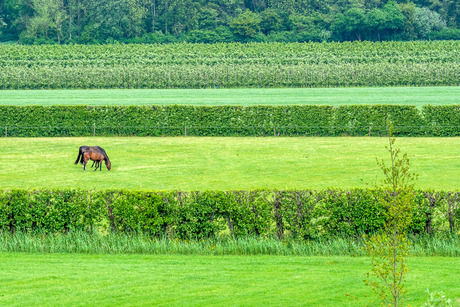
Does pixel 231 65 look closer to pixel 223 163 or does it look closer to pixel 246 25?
pixel 246 25

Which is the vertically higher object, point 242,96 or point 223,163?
point 242,96

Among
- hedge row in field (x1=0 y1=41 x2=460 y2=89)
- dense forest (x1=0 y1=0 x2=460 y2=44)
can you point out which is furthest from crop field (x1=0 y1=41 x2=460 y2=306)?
dense forest (x1=0 y1=0 x2=460 y2=44)

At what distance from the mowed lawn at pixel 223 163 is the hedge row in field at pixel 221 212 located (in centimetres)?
617

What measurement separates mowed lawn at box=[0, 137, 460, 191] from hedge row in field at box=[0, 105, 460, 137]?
162 centimetres

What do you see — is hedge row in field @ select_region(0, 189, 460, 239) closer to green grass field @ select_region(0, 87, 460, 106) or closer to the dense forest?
green grass field @ select_region(0, 87, 460, 106)

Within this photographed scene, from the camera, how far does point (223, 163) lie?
29469 millimetres

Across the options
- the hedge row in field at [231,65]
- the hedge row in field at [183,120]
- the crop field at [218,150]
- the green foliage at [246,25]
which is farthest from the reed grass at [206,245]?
the green foliage at [246,25]

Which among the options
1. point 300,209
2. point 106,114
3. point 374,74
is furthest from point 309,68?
point 300,209

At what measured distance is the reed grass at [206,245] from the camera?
1416cm

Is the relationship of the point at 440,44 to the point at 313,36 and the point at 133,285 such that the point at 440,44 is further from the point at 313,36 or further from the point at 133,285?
the point at 133,285

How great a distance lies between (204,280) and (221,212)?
3.67 meters

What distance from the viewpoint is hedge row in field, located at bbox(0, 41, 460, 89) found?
271 ft

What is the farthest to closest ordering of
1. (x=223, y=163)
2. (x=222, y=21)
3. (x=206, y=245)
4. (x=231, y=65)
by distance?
(x=222, y=21) < (x=231, y=65) < (x=223, y=163) < (x=206, y=245)

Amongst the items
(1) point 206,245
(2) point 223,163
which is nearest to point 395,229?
(1) point 206,245
